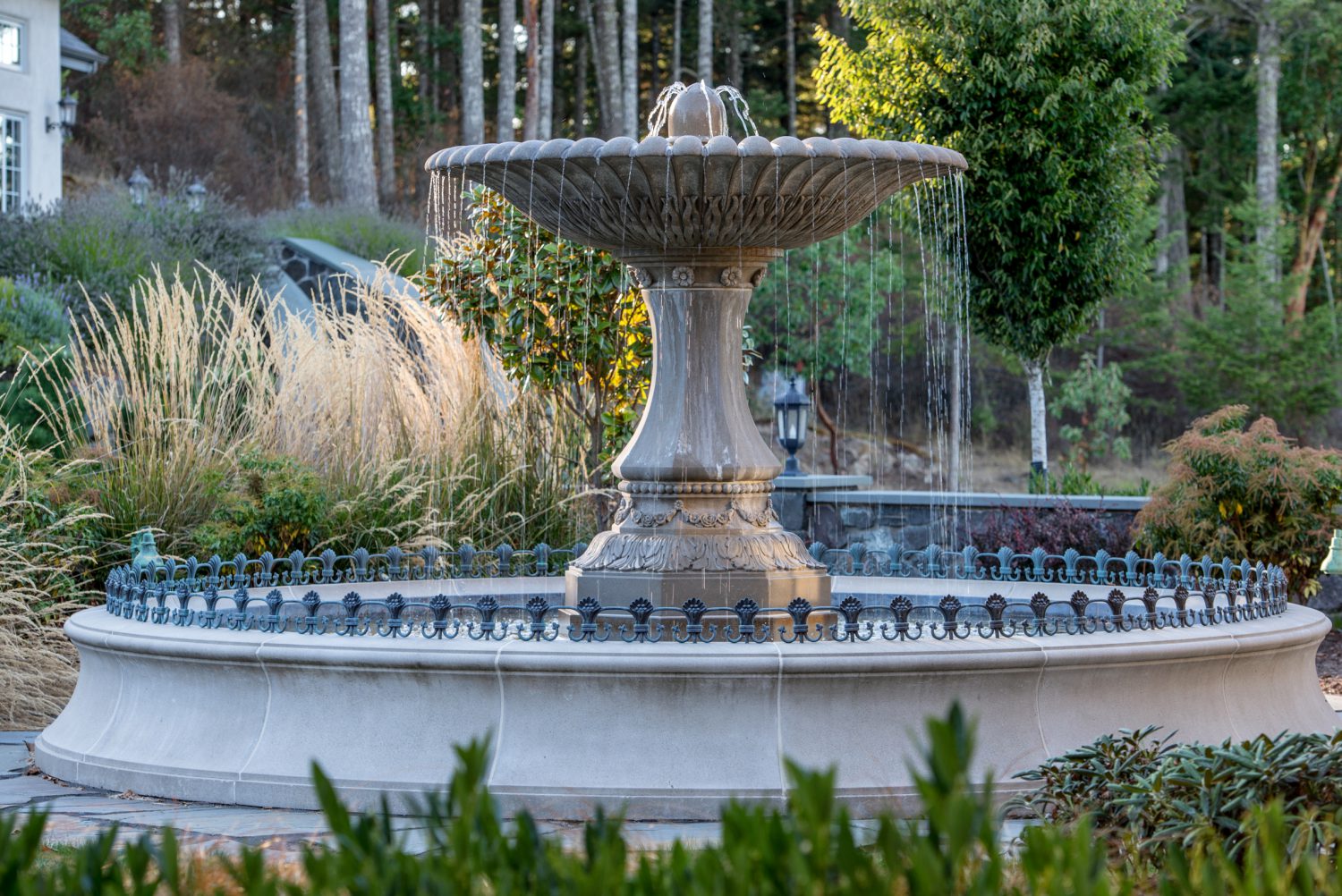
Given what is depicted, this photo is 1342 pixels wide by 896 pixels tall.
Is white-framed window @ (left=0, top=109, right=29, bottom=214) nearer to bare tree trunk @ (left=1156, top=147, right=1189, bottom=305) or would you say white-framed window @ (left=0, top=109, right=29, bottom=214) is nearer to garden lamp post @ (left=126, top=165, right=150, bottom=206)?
garden lamp post @ (left=126, top=165, right=150, bottom=206)

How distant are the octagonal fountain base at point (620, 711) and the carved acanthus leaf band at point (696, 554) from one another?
1278mm

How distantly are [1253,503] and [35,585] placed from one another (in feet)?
24.7

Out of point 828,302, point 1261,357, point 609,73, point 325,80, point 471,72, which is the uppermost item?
point 325,80

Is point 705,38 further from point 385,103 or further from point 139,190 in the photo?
point 139,190

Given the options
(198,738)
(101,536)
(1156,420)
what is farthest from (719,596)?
(1156,420)

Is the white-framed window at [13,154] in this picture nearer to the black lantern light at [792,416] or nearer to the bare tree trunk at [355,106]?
the bare tree trunk at [355,106]

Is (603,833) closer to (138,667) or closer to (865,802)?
(865,802)

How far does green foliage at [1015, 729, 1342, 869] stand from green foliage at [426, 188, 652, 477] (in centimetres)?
602

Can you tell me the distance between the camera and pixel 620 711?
17.2 ft

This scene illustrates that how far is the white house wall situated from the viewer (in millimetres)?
24297

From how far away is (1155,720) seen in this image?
5738mm

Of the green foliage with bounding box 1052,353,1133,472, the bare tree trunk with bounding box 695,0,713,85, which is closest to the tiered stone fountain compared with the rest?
the green foliage with bounding box 1052,353,1133,472

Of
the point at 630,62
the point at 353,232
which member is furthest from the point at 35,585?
the point at 630,62

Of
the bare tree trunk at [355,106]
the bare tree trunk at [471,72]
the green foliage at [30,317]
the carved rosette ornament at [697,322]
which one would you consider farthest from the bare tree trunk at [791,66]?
the carved rosette ornament at [697,322]
